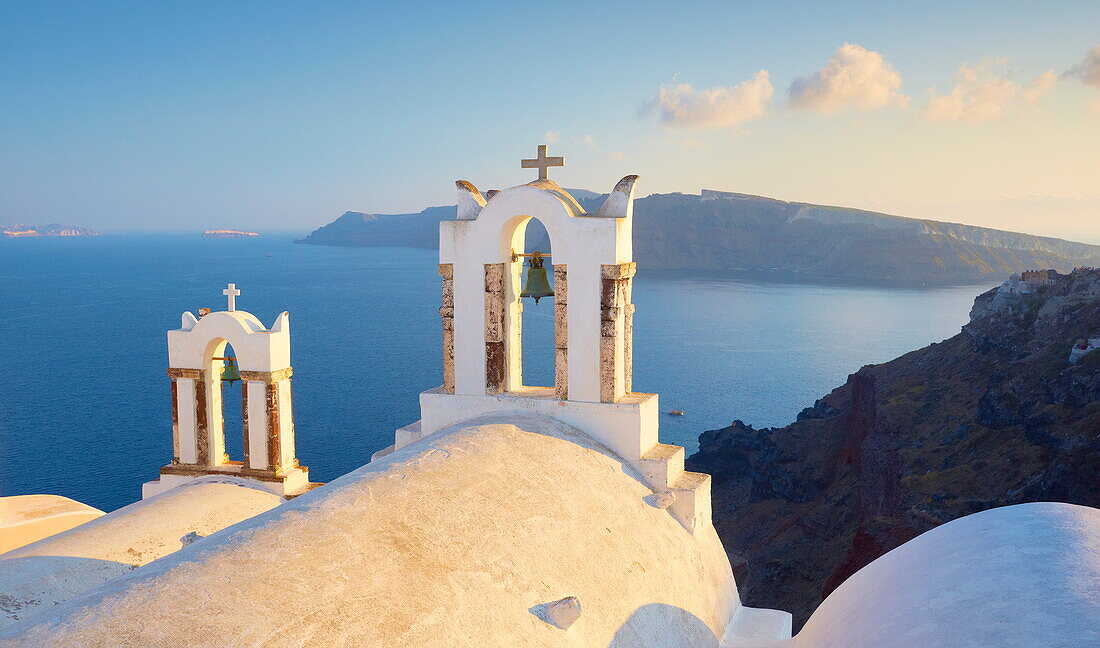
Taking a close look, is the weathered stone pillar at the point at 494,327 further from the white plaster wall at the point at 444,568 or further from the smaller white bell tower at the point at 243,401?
the smaller white bell tower at the point at 243,401

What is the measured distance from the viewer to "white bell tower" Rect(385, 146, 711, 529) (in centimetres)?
945

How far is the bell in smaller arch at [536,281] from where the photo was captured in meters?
10.3

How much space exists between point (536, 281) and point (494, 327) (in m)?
0.86

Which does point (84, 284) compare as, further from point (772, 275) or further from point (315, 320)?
point (772, 275)

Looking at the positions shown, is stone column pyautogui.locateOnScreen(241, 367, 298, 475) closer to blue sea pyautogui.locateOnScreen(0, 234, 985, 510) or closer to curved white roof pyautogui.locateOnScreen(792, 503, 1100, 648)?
curved white roof pyautogui.locateOnScreen(792, 503, 1100, 648)

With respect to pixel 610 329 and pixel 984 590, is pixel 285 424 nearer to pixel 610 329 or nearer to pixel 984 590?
pixel 610 329

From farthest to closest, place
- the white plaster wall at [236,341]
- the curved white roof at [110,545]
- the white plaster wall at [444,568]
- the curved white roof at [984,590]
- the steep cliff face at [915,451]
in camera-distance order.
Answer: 1. the steep cliff face at [915,451]
2. the white plaster wall at [236,341]
3. the curved white roof at [110,545]
4. the curved white roof at [984,590]
5. the white plaster wall at [444,568]

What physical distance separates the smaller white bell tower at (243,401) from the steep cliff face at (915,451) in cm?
2402

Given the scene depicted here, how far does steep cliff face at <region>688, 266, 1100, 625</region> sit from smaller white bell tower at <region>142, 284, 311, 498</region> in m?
24.0

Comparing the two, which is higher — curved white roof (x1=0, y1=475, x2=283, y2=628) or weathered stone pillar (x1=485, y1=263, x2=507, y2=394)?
weathered stone pillar (x1=485, y1=263, x2=507, y2=394)

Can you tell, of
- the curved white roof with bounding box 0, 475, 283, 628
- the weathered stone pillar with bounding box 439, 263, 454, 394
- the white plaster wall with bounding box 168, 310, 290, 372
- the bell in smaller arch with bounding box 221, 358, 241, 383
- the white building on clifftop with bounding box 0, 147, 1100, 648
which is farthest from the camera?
the bell in smaller arch with bounding box 221, 358, 241, 383

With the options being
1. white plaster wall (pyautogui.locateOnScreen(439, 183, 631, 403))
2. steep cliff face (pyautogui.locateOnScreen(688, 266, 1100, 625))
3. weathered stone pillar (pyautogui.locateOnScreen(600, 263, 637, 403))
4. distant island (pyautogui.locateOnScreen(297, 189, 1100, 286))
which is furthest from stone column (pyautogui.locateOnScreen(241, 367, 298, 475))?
distant island (pyautogui.locateOnScreen(297, 189, 1100, 286))

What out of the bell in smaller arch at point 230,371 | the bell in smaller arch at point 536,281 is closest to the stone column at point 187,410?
the bell in smaller arch at point 230,371

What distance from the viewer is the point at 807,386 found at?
7350cm
